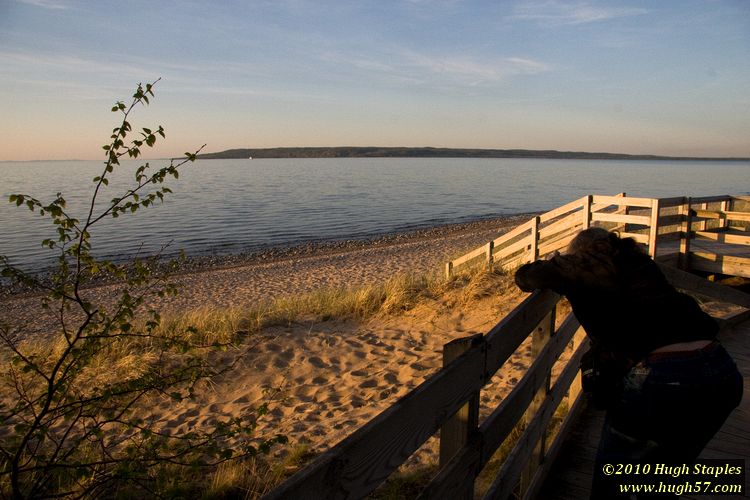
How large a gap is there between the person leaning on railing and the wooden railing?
388mm

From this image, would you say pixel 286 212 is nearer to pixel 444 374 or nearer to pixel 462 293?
pixel 462 293

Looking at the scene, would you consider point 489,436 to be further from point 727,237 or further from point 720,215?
point 720,215

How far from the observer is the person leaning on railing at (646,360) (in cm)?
220

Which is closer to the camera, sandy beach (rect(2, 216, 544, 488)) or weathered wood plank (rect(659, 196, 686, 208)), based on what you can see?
sandy beach (rect(2, 216, 544, 488))

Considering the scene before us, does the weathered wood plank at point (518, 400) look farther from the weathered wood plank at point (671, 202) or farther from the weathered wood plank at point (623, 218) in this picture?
the weathered wood plank at point (623, 218)

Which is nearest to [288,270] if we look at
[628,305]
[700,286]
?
[700,286]

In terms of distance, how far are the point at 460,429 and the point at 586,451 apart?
2.23m

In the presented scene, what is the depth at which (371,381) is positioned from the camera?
6949mm

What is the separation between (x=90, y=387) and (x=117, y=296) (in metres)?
10.4

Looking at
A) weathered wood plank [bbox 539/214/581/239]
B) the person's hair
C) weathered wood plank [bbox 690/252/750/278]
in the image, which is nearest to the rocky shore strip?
weathered wood plank [bbox 539/214/581/239]

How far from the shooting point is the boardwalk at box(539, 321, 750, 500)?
3.31 m

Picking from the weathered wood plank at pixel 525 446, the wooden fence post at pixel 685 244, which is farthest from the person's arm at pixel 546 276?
the wooden fence post at pixel 685 244

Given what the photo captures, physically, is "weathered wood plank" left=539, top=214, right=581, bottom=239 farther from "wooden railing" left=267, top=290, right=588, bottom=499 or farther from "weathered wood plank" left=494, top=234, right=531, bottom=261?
"wooden railing" left=267, top=290, right=588, bottom=499

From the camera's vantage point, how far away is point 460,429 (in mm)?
2021
